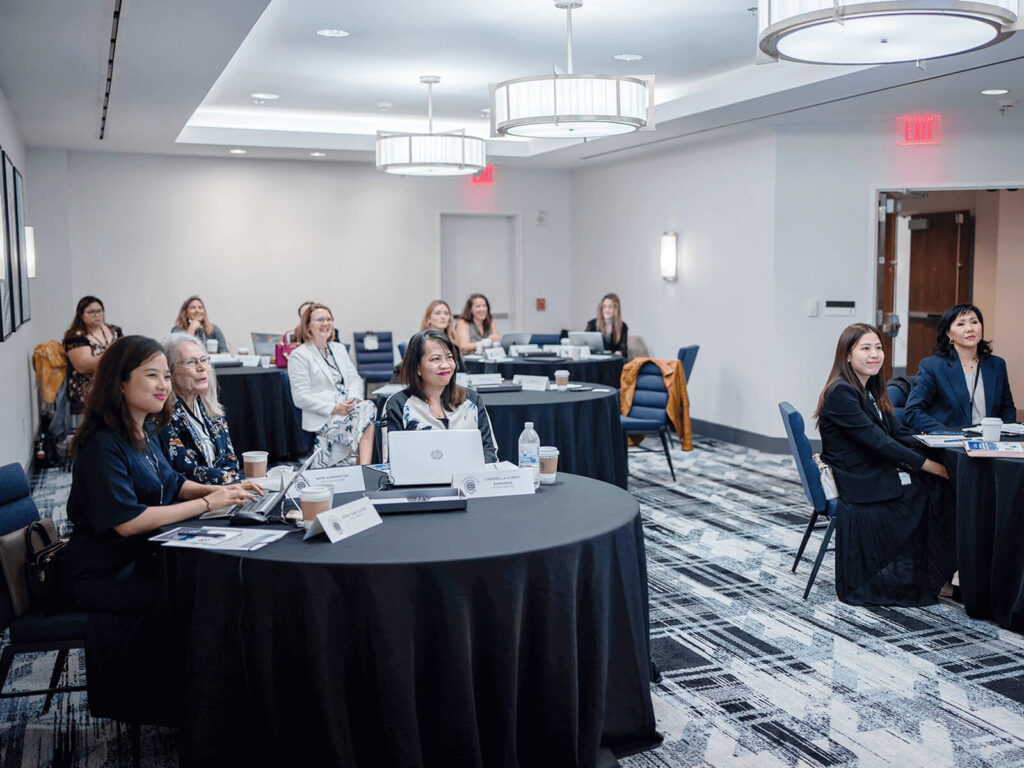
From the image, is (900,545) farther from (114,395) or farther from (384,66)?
(384,66)

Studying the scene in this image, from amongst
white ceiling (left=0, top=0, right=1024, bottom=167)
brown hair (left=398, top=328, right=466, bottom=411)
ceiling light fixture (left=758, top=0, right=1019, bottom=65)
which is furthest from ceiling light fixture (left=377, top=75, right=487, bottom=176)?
ceiling light fixture (left=758, top=0, right=1019, bottom=65)

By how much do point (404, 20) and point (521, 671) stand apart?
4783 millimetres

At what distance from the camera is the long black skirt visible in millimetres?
4547

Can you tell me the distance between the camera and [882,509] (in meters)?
4.53

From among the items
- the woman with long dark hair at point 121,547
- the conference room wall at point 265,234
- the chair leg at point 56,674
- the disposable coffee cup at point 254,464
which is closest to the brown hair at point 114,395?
the woman with long dark hair at point 121,547

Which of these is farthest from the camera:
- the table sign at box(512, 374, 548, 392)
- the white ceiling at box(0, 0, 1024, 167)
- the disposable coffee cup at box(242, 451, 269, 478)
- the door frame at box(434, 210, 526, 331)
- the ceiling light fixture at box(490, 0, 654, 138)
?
the door frame at box(434, 210, 526, 331)

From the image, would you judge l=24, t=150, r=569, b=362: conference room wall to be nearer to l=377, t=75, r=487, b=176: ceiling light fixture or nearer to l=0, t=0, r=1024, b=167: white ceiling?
l=0, t=0, r=1024, b=167: white ceiling

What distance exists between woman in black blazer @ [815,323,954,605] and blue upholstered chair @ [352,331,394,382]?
7.03 m

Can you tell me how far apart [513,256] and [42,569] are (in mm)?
9683

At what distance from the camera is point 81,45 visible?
541cm

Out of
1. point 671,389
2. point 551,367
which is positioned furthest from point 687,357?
point 551,367

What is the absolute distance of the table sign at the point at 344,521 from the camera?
279 centimetres

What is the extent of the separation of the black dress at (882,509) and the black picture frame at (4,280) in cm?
465

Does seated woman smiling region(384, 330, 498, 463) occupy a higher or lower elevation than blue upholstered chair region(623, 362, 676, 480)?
higher
